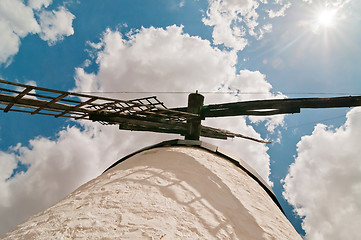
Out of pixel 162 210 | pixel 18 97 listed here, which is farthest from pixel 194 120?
pixel 18 97

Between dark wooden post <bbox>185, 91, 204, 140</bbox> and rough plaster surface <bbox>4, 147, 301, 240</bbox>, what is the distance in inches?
78.7

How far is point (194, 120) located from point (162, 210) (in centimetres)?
353

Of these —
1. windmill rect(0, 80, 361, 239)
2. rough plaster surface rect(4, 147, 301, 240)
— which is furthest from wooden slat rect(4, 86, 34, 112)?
rough plaster surface rect(4, 147, 301, 240)

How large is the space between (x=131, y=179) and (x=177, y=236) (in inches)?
46.3

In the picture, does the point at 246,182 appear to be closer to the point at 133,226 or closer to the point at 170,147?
the point at 170,147

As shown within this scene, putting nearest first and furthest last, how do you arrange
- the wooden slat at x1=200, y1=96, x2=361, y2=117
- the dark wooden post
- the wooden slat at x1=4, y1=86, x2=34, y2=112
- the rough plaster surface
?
the rough plaster surface → the wooden slat at x1=4, y1=86, x2=34, y2=112 → the wooden slat at x1=200, y1=96, x2=361, y2=117 → the dark wooden post

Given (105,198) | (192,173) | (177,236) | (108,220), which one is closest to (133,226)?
(108,220)

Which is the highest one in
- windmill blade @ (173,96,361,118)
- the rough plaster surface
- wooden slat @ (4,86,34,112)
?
windmill blade @ (173,96,361,118)

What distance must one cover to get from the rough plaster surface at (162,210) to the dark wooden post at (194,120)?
200cm

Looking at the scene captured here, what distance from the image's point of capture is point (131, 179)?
265 cm

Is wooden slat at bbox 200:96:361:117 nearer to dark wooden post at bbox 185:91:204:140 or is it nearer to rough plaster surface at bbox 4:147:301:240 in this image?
dark wooden post at bbox 185:91:204:140

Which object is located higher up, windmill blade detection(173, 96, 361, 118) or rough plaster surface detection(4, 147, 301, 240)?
windmill blade detection(173, 96, 361, 118)

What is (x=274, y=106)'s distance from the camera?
16.5 feet

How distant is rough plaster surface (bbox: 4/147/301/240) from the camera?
1.70 m
